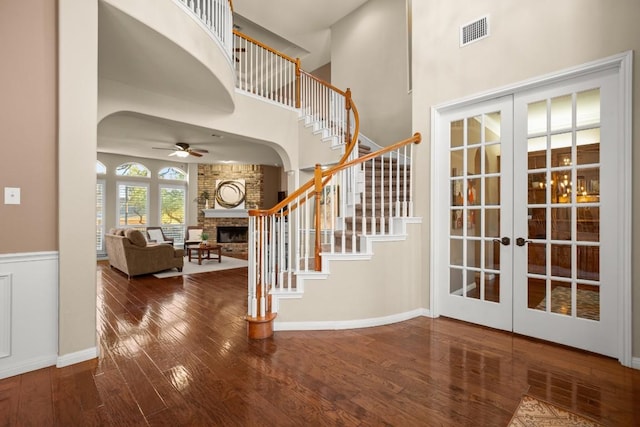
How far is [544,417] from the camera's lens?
1725mm

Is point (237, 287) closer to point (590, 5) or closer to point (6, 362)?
point (6, 362)

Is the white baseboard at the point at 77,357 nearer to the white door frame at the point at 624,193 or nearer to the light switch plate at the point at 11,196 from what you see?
the light switch plate at the point at 11,196

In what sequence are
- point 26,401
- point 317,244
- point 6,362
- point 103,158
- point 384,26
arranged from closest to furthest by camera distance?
point 26,401, point 6,362, point 317,244, point 384,26, point 103,158

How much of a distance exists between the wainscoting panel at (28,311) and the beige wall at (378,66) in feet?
18.5

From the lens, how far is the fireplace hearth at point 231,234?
1038cm

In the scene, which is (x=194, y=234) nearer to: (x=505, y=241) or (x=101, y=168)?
(x=101, y=168)

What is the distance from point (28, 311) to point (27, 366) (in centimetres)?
40

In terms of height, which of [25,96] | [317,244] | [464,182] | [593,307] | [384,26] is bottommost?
[593,307]

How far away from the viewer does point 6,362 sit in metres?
2.16

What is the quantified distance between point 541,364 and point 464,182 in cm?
175

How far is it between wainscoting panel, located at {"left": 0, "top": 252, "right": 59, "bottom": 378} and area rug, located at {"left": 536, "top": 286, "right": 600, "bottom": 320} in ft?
13.6

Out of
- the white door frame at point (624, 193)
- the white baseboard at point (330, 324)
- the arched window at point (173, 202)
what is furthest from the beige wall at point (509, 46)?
the arched window at point (173, 202)

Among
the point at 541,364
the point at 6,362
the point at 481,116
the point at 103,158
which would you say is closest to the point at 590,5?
the point at 481,116

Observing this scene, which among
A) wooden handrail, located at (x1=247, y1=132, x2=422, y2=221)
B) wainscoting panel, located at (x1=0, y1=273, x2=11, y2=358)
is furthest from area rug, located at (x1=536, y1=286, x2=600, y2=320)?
wainscoting panel, located at (x1=0, y1=273, x2=11, y2=358)
